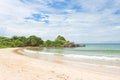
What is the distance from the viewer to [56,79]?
7770 mm

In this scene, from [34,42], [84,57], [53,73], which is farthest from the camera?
[34,42]

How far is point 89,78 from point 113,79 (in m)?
1.21

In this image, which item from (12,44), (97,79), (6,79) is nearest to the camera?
(6,79)

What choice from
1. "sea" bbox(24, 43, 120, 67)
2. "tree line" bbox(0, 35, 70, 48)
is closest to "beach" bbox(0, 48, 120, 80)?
"sea" bbox(24, 43, 120, 67)

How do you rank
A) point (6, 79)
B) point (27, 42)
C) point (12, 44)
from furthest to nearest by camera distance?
point (27, 42), point (12, 44), point (6, 79)

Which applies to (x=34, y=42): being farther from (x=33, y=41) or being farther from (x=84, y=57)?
(x=84, y=57)

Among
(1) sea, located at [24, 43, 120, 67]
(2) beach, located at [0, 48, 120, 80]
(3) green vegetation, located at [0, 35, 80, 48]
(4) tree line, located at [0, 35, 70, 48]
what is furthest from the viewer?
(4) tree line, located at [0, 35, 70, 48]

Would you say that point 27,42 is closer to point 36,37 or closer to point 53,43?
point 36,37

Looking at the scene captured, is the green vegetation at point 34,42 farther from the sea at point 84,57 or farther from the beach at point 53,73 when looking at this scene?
the beach at point 53,73

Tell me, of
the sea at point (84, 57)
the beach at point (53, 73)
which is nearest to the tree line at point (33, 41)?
the sea at point (84, 57)

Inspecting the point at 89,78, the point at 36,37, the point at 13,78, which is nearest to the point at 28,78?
the point at 13,78

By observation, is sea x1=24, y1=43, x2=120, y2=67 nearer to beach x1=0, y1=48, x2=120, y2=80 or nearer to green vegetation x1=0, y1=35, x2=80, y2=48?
beach x1=0, y1=48, x2=120, y2=80

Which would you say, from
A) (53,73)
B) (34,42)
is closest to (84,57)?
(53,73)

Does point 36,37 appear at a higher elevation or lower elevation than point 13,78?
higher
